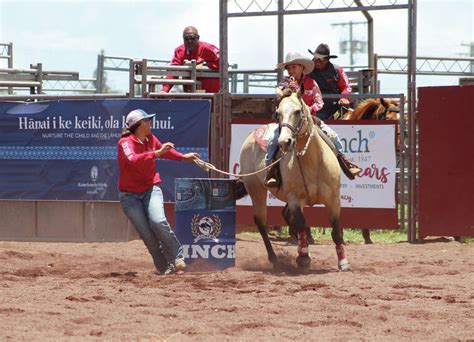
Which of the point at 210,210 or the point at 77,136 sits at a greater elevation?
the point at 77,136

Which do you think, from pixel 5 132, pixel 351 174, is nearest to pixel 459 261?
pixel 351 174

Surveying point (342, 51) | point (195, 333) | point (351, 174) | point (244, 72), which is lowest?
point (195, 333)

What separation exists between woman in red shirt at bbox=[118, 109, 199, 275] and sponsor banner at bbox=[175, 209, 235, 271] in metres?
0.25

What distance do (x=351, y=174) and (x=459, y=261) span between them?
1.66 meters

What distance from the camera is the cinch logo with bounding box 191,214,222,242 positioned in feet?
39.6

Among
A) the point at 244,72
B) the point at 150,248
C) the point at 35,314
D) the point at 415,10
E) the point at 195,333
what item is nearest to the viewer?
the point at 195,333

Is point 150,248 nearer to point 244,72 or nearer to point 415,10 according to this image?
point 415,10

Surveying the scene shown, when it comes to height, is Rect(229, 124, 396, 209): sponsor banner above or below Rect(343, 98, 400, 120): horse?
below

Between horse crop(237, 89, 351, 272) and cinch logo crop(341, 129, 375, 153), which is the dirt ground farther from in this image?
cinch logo crop(341, 129, 375, 153)

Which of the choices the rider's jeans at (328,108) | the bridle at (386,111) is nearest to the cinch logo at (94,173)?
the rider's jeans at (328,108)

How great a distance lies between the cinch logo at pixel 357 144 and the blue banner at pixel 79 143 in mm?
1975

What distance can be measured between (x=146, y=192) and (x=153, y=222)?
0.35 metres

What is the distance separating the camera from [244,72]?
59.3 feet

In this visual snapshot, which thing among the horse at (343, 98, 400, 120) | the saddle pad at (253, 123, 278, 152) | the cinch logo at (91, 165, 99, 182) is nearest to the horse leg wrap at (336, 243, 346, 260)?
the saddle pad at (253, 123, 278, 152)
